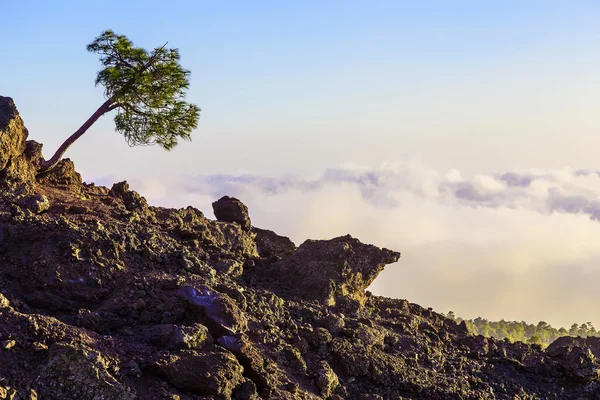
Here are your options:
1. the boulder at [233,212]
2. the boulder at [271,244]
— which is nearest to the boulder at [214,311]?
the boulder at [271,244]

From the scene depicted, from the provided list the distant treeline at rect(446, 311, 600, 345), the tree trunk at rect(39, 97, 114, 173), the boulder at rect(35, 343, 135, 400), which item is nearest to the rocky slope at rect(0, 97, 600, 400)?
the boulder at rect(35, 343, 135, 400)

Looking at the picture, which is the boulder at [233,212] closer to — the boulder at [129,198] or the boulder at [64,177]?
the boulder at [129,198]

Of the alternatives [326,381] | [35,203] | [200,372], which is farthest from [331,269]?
[200,372]

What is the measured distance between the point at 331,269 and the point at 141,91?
7.72 metres

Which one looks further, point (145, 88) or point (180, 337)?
point (145, 88)

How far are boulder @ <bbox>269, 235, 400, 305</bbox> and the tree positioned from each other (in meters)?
5.88

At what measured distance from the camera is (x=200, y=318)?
45.1 feet

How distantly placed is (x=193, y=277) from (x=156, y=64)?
8.29 metres

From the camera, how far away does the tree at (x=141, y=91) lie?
71.1 ft

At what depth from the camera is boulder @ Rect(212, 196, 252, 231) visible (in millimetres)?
21812

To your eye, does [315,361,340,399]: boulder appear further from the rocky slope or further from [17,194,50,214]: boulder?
[17,194,50,214]: boulder

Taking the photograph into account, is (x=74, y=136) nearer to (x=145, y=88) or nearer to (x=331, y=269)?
(x=145, y=88)

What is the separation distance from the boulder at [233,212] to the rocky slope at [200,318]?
40 millimetres

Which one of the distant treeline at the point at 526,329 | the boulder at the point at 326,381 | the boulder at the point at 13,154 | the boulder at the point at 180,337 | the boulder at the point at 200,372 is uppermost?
the distant treeline at the point at 526,329
